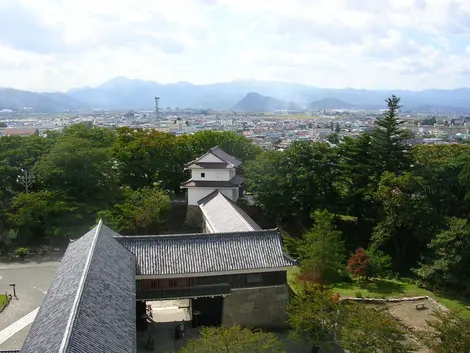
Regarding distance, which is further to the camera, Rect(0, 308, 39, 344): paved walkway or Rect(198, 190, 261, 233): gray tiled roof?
Rect(198, 190, 261, 233): gray tiled roof

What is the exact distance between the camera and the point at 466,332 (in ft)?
44.2

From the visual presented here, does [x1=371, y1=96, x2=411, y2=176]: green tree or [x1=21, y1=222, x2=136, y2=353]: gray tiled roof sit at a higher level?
[x1=371, y1=96, x2=411, y2=176]: green tree

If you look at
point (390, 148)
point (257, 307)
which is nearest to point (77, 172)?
point (257, 307)

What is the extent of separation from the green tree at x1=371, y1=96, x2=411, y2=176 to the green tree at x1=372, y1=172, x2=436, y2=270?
2.70 metres

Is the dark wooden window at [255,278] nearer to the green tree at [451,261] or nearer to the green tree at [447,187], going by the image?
the green tree at [451,261]

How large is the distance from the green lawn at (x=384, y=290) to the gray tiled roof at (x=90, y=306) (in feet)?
33.6

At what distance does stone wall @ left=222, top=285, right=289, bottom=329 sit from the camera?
17.8 meters

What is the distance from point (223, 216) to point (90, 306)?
13.6 meters

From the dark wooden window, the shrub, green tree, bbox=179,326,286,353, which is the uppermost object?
green tree, bbox=179,326,286,353

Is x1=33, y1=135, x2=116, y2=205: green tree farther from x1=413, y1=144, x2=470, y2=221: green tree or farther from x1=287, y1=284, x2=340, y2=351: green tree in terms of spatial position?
x1=413, y1=144, x2=470, y2=221: green tree

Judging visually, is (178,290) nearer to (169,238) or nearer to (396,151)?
(169,238)

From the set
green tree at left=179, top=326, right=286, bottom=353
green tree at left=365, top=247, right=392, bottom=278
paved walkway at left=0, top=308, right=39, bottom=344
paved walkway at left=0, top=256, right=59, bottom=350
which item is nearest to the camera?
green tree at left=179, top=326, right=286, bottom=353

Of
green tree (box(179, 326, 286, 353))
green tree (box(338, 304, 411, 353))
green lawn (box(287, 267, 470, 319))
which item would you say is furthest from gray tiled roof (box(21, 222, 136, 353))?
green lawn (box(287, 267, 470, 319))

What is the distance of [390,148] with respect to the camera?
30328 mm
